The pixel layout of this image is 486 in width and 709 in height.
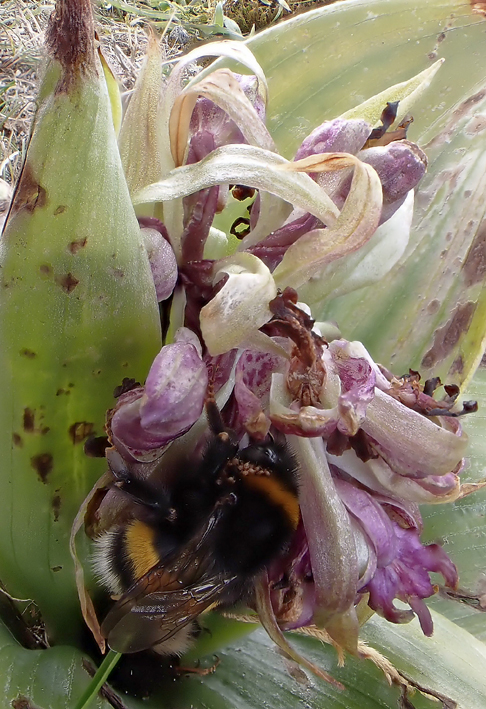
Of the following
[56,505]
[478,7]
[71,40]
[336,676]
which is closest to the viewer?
[71,40]

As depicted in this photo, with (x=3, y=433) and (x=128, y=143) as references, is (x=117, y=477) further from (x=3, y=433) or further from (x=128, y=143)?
(x=128, y=143)

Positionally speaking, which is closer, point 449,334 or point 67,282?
point 67,282

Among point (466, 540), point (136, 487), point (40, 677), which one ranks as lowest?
point (466, 540)

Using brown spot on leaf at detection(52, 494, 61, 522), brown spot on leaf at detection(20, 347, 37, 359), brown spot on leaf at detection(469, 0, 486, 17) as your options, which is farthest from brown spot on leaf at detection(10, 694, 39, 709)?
brown spot on leaf at detection(469, 0, 486, 17)

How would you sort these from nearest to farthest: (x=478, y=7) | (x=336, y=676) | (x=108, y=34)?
1. (x=336, y=676)
2. (x=478, y=7)
3. (x=108, y=34)

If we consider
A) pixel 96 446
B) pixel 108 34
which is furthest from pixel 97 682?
pixel 108 34

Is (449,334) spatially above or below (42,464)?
below

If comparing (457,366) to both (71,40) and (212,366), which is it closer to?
(212,366)
